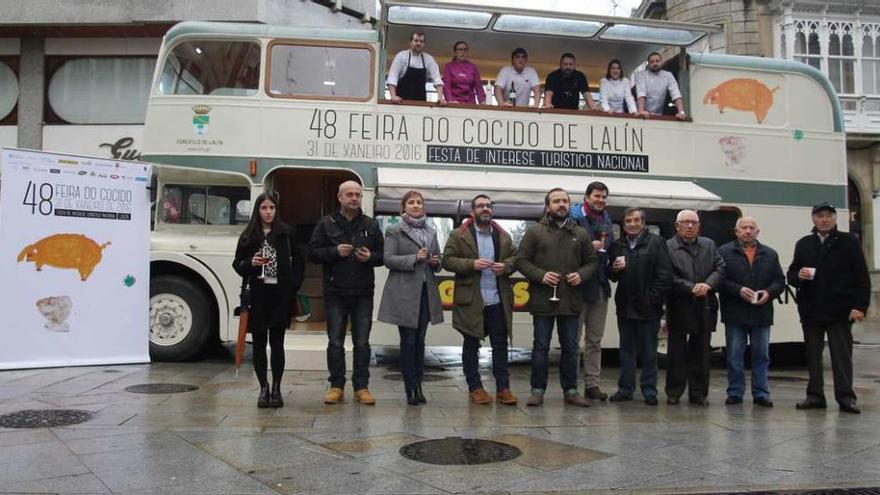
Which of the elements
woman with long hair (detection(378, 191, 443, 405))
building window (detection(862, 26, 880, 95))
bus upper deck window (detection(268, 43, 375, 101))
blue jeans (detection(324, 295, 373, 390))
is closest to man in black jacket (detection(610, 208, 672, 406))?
woman with long hair (detection(378, 191, 443, 405))

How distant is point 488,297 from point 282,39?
452cm

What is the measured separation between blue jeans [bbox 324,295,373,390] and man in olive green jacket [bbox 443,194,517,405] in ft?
2.59

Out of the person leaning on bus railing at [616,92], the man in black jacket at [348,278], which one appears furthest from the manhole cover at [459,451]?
the person leaning on bus railing at [616,92]

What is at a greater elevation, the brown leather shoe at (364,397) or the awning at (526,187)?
the awning at (526,187)

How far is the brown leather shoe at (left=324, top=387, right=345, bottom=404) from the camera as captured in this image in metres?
6.26

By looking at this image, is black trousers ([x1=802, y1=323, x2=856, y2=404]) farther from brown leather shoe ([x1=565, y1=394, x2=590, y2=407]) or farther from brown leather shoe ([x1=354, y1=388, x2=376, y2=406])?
brown leather shoe ([x1=354, y1=388, x2=376, y2=406])

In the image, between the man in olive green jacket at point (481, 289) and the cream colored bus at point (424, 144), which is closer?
the man in olive green jacket at point (481, 289)

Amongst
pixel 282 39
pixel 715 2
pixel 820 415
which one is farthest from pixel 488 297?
pixel 715 2

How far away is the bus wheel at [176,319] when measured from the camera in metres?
8.74

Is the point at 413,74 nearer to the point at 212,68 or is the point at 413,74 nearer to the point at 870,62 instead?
the point at 212,68

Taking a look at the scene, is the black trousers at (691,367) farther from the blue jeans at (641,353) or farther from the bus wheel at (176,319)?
the bus wheel at (176,319)

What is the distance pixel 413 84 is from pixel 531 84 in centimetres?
157

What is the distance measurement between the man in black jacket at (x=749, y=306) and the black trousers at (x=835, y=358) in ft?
1.22

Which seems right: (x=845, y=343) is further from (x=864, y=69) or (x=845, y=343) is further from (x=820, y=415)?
(x=864, y=69)
